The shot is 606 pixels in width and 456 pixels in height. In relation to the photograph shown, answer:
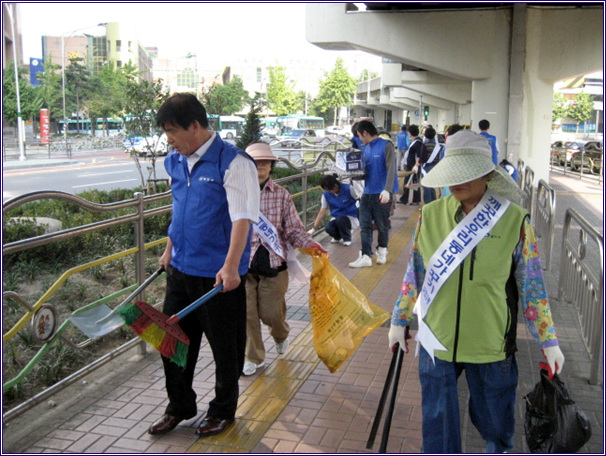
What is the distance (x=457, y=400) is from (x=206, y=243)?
4.97 feet

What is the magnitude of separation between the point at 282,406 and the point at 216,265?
1165 mm

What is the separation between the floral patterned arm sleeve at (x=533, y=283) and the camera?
2822 millimetres

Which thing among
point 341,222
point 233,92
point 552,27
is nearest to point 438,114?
point 233,92

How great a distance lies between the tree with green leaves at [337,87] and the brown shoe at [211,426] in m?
83.2

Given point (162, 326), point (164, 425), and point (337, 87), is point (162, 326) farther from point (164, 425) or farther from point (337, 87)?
point (337, 87)

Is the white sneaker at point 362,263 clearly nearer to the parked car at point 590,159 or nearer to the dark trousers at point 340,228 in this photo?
the dark trousers at point 340,228

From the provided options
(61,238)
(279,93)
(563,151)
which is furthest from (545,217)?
(279,93)

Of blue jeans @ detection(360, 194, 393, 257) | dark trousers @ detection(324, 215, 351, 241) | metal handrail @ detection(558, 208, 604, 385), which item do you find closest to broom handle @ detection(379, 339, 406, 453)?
metal handrail @ detection(558, 208, 604, 385)

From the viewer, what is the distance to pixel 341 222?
31.2ft

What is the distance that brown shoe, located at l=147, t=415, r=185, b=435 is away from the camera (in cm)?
372

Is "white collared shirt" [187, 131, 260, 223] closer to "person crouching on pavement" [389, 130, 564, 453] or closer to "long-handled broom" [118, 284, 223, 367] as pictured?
"long-handled broom" [118, 284, 223, 367]

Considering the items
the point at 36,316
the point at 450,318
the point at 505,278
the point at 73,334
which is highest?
the point at 505,278

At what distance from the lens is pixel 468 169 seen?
286 cm

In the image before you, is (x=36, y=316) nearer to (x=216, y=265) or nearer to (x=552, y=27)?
(x=216, y=265)
